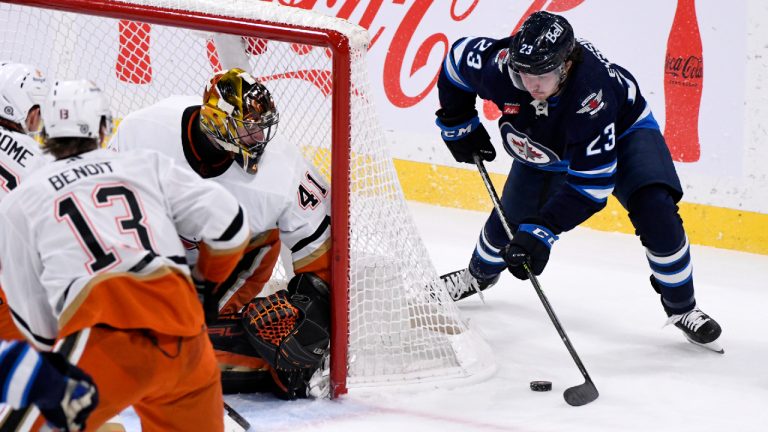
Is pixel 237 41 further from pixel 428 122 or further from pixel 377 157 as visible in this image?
pixel 428 122

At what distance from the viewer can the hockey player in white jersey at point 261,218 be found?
2.74 m

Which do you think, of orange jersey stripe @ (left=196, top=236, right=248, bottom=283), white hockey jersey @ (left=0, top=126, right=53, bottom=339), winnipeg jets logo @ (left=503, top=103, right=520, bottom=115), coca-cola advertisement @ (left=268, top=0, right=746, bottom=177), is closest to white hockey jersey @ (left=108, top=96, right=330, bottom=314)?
white hockey jersey @ (left=0, top=126, right=53, bottom=339)

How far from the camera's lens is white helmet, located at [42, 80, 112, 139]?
2.00 metres

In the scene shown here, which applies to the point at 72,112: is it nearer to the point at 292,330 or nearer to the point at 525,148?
the point at 292,330

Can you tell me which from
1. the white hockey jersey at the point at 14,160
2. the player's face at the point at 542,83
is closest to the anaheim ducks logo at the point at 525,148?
the player's face at the point at 542,83

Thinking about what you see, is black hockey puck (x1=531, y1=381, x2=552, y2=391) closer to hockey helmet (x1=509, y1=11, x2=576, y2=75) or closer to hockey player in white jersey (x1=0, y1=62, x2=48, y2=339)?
hockey helmet (x1=509, y1=11, x2=576, y2=75)

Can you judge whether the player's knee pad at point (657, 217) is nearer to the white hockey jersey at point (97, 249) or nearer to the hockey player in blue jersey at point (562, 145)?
the hockey player in blue jersey at point (562, 145)

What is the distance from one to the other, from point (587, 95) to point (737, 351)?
104 cm

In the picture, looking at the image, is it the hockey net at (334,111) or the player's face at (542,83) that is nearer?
the hockey net at (334,111)

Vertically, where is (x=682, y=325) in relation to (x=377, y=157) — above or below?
below

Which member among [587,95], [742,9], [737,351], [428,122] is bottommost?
[737,351]

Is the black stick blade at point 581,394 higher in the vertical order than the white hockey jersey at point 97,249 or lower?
lower

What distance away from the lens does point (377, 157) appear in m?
3.05

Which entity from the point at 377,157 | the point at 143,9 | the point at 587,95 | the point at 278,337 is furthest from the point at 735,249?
the point at 143,9
